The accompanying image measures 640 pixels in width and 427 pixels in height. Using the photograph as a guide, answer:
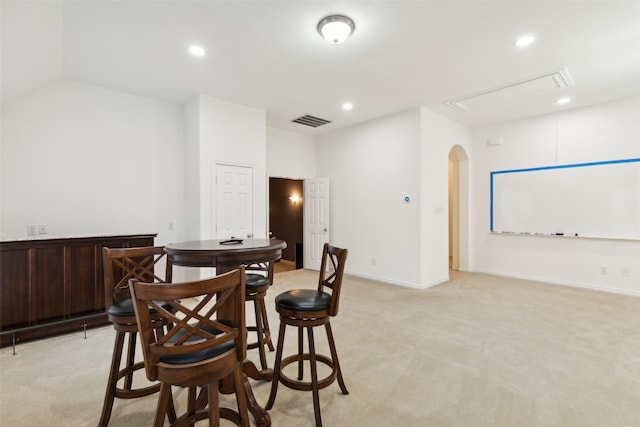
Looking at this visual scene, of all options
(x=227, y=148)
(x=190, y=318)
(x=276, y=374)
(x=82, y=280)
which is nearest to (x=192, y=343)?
(x=190, y=318)

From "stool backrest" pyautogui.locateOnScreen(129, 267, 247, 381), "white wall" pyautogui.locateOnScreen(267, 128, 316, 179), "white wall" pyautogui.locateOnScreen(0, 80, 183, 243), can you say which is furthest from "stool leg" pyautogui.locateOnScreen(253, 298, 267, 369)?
"white wall" pyautogui.locateOnScreen(267, 128, 316, 179)

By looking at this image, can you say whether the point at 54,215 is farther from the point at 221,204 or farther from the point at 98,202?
the point at 221,204

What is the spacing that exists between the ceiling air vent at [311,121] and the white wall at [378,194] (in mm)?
603

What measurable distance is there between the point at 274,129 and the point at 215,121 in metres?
1.76

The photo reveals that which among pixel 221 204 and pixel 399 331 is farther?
pixel 221 204

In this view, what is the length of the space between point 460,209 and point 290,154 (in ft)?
12.4

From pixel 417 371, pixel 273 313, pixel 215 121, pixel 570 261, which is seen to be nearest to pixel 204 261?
pixel 417 371

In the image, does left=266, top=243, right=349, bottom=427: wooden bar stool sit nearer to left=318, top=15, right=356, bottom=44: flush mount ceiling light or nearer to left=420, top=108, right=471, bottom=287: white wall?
left=318, top=15, right=356, bottom=44: flush mount ceiling light

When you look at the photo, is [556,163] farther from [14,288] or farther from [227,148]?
[14,288]

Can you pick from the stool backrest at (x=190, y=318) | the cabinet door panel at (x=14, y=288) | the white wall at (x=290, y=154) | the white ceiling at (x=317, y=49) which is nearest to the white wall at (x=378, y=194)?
the white wall at (x=290, y=154)

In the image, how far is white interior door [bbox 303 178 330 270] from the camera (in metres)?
6.25

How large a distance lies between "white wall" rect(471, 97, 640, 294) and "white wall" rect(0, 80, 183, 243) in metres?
5.73

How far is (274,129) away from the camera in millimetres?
5984

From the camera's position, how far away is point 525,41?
2.95m
